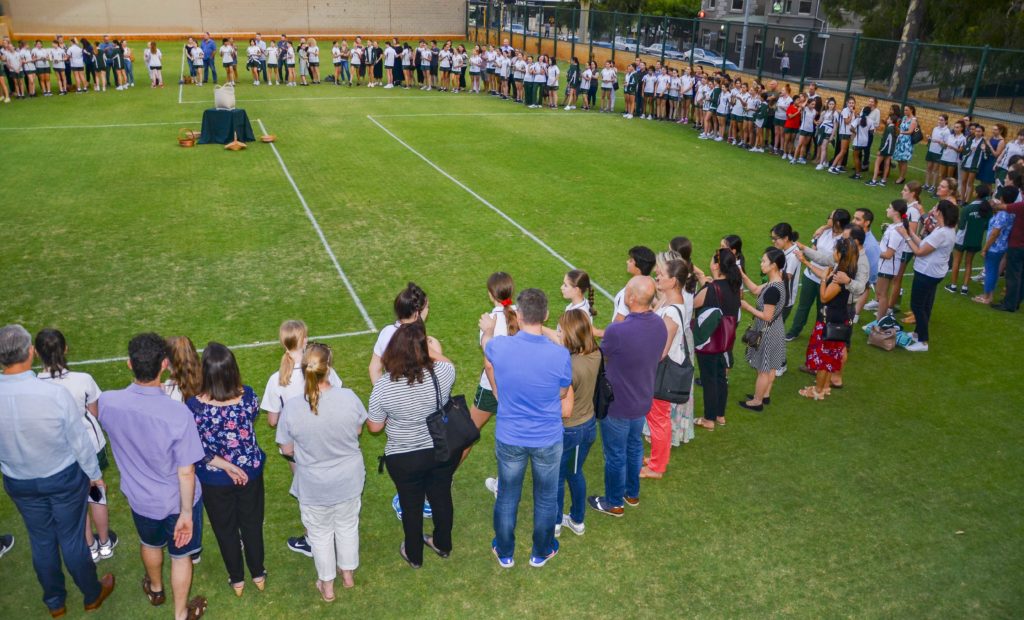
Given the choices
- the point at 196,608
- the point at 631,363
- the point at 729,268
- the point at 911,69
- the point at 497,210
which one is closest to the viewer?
the point at 196,608

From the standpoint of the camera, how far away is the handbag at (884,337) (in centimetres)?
966

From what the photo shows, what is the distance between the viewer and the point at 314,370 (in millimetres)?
4598

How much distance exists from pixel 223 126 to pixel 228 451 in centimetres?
1634

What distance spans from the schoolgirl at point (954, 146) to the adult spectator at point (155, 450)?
1728cm

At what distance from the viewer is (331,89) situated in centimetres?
2966

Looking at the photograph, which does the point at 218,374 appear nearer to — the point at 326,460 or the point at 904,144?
the point at 326,460

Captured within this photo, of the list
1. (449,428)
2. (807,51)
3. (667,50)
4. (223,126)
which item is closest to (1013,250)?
(449,428)

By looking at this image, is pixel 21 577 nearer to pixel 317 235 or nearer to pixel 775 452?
pixel 775 452

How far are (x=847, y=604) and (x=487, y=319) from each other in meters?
3.23

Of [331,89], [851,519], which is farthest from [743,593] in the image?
[331,89]

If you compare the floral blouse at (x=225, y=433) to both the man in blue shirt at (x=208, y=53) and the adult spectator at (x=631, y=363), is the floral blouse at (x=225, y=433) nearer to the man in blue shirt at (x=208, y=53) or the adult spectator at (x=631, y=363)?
the adult spectator at (x=631, y=363)

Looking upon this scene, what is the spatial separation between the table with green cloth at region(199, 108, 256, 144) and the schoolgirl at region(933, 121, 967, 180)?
643 inches

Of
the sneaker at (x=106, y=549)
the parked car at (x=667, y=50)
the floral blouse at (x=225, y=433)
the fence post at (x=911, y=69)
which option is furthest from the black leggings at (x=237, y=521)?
the parked car at (x=667, y=50)

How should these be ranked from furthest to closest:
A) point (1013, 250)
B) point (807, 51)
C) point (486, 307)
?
point (807, 51) → point (1013, 250) → point (486, 307)
